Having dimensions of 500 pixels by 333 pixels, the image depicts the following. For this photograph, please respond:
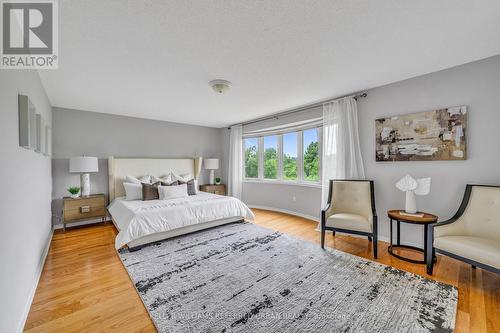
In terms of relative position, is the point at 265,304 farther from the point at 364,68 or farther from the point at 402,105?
the point at 402,105

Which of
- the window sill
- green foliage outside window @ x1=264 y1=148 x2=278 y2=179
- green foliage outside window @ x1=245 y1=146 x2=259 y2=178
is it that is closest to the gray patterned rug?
the window sill

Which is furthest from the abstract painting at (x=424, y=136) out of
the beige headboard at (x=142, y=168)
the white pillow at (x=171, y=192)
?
the beige headboard at (x=142, y=168)

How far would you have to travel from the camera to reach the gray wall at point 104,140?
3955 millimetres

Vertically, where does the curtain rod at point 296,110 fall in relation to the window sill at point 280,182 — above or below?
above

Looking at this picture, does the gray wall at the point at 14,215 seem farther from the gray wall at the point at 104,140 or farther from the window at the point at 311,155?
the window at the point at 311,155

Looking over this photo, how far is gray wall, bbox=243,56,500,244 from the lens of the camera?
7.68ft

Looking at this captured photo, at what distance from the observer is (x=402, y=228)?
9.84ft

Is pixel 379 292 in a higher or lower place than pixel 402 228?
lower

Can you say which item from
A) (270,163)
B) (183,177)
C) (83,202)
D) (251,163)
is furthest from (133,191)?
(270,163)

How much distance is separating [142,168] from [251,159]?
9.21 feet

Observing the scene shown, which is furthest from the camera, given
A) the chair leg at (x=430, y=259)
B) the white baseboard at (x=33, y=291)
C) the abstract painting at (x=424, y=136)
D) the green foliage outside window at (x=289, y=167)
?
the green foliage outside window at (x=289, y=167)

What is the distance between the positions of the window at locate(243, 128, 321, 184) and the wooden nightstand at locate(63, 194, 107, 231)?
3.47 metres

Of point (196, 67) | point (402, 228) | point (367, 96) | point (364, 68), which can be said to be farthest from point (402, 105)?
point (196, 67)

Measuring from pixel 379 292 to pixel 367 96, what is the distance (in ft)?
9.00
